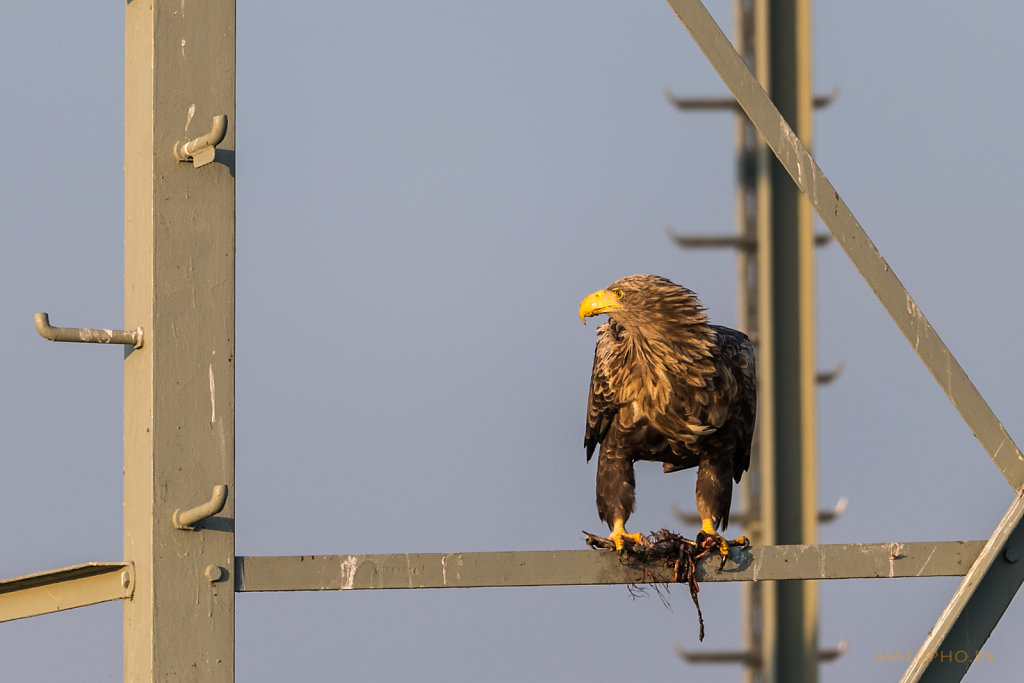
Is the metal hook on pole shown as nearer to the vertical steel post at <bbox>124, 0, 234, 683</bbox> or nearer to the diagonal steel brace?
the vertical steel post at <bbox>124, 0, 234, 683</bbox>

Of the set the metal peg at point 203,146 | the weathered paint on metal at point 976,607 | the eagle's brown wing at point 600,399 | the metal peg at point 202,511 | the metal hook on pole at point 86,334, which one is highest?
the metal peg at point 203,146

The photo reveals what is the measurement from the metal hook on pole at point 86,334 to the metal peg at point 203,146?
18.0 inches

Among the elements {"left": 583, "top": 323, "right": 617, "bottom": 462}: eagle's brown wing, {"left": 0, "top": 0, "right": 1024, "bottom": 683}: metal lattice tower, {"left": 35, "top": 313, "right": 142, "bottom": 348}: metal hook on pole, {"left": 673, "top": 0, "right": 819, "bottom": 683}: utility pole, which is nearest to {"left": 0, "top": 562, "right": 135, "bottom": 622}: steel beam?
{"left": 0, "top": 0, "right": 1024, "bottom": 683}: metal lattice tower

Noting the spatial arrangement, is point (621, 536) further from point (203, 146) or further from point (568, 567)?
point (203, 146)

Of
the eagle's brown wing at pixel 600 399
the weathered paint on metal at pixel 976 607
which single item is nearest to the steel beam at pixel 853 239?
the weathered paint on metal at pixel 976 607

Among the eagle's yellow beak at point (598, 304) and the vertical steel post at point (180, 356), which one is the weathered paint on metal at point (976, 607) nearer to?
the eagle's yellow beak at point (598, 304)

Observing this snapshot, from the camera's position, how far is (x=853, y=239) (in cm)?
470

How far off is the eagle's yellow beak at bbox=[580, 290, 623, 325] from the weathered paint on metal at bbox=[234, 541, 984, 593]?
1.22 m

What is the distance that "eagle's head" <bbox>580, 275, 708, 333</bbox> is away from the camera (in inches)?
227

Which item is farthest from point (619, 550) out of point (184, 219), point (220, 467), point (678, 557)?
point (184, 219)

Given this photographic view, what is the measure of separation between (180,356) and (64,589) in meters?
0.69

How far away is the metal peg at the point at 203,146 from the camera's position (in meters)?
3.78

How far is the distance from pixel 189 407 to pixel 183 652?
61 cm

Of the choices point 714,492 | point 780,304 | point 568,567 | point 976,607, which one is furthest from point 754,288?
point 568,567
